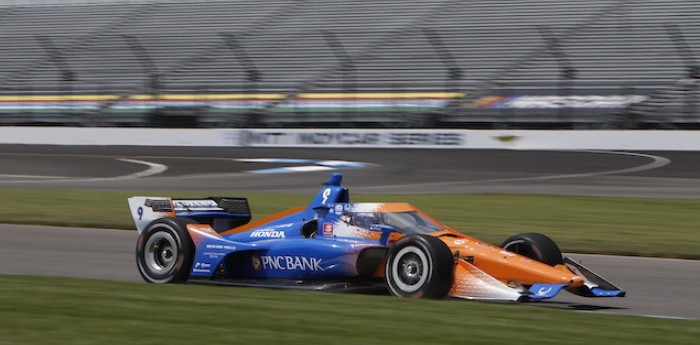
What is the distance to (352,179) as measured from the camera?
21891 mm

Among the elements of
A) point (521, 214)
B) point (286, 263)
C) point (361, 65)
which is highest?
point (361, 65)

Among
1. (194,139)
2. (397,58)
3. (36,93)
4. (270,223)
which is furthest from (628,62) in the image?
(270,223)

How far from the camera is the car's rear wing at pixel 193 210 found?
9.55 m

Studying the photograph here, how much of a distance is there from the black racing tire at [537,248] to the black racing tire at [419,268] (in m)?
0.94

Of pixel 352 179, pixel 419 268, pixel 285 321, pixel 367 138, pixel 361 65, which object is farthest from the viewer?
pixel 361 65

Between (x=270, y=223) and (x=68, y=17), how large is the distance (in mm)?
38420

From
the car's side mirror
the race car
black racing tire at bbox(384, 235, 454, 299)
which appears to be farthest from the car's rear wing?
black racing tire at bbox(384, 235, 454, 299)

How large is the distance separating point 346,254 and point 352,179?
13.5 m

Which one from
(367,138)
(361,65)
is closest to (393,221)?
(367,138)

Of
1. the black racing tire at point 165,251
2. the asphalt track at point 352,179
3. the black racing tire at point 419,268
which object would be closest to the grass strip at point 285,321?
the black racing tire at point 419,268

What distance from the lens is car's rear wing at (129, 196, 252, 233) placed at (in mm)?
9547

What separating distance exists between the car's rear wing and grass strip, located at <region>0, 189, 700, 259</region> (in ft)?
12.3

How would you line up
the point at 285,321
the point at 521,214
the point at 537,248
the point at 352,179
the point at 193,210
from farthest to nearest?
the point at 352,179 < the point at 521,214 < the point at 193,210 < the point at 537,248 < the point at 285,321

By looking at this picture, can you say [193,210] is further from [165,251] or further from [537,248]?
[537,248]
